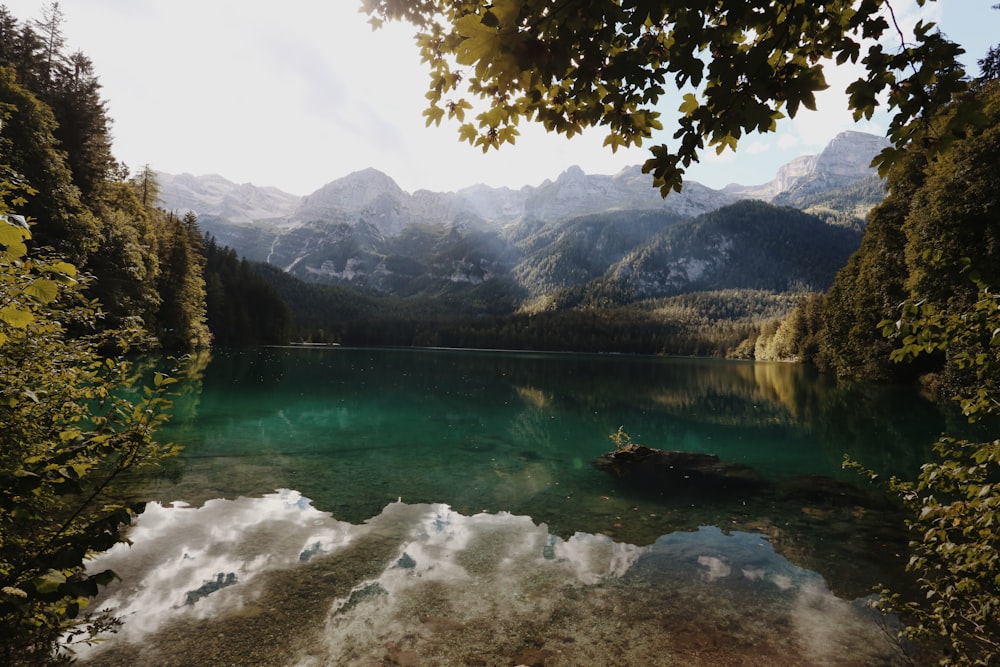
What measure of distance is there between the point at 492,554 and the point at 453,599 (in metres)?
2.25

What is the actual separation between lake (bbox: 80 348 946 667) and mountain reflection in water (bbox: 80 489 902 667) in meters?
0.04

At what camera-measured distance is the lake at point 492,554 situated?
7.32 m

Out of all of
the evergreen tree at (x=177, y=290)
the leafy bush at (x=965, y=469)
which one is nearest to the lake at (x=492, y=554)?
the leafy bush at (x=965, y=469)

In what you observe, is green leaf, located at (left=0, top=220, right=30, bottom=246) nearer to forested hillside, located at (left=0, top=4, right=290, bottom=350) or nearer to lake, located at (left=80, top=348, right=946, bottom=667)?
lake, located at (left=80, top=348, right=946, bottom=667)

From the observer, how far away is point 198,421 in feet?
77.9

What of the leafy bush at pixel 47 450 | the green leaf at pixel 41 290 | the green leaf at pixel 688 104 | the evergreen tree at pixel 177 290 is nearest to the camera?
the green leaf at pixel 41 290

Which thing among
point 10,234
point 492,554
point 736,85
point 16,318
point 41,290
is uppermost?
point 736,85

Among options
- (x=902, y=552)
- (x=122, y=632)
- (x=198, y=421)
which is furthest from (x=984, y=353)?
(x=198, y=421)

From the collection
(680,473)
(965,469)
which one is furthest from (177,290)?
(965,469)

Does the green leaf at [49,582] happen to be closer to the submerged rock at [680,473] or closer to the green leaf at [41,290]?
the green leaf at [41,290]

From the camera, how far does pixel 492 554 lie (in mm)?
10781

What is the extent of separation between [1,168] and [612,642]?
43.6 ft

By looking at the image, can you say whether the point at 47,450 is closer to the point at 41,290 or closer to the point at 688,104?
the point at 41,290

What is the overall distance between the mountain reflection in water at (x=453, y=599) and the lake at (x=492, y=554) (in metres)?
0.04
